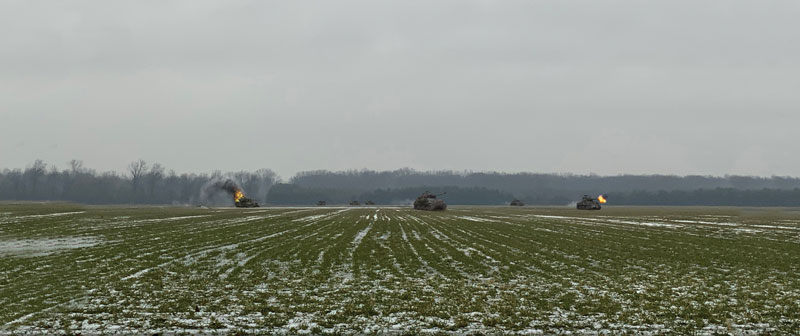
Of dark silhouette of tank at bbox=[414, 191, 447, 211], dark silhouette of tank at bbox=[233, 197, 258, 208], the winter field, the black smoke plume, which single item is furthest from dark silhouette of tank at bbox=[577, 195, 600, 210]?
the black smoke plume

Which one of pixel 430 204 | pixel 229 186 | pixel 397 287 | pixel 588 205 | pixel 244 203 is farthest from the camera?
pixel 229 186

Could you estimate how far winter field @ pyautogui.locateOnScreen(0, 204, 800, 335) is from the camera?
10203mm

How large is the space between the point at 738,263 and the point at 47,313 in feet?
75.4

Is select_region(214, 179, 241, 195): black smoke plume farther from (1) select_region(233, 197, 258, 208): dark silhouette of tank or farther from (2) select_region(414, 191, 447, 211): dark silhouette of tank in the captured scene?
(2) select_region(414, 191, 447, 211): dark silhouette of tank

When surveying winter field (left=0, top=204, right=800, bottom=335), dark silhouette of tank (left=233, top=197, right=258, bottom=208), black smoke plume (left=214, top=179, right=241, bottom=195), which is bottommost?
winter field (left=0, top=204, right=800, bottom=335)

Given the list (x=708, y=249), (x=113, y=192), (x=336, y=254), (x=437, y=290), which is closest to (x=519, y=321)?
(x=437, y=290)

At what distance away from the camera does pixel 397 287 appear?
14039 mm

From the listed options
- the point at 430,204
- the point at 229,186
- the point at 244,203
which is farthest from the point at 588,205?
the point at 229,186

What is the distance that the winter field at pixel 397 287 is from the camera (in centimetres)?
1020

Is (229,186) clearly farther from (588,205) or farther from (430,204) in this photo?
(588,205)

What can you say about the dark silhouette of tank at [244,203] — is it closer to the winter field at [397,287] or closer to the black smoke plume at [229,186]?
the black smoke plume at [229,186]

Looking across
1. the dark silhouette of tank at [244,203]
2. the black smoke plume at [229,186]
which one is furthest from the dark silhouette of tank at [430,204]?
the black smoke plume at [229,186]

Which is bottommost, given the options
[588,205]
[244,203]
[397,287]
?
[397,287]

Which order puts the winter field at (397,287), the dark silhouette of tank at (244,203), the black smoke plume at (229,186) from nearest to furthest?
the winter field at (397,287)
the dark silhouette of tank at (244,203)
the black smoke plume at (229,186)
